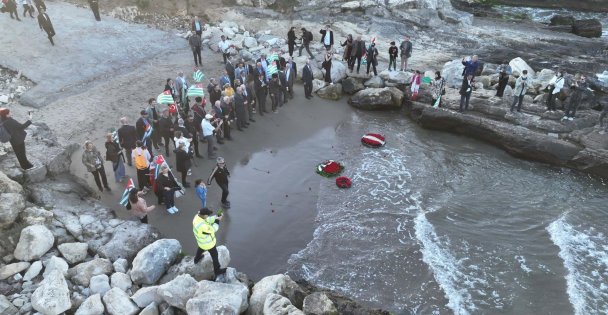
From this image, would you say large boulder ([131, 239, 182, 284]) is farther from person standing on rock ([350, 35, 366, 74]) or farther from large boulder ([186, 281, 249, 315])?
person standing on rock ([350, 35, 366, 74])

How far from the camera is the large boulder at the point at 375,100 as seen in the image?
735 inches

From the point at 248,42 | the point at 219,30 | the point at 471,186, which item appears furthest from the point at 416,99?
the point at 219,30

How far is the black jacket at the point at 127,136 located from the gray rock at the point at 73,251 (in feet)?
12.7

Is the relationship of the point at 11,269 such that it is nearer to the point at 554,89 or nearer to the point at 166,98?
the point at 166,98

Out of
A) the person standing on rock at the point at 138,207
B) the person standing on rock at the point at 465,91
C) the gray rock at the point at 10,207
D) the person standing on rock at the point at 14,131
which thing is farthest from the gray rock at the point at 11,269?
the person standing on rock at the point at 465,91

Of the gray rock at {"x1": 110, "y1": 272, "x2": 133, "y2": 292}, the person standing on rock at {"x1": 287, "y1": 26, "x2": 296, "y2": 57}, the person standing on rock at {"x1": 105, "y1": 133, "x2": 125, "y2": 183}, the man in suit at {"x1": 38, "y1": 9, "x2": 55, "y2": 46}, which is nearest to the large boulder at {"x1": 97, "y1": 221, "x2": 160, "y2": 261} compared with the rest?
the gray rock at {"x1": 110, "y1": 272, "x2": 133, "y2": 292}

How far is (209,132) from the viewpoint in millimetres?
14133

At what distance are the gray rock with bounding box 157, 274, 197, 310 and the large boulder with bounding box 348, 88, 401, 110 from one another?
38.8 feet

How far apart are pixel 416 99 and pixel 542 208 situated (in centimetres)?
721

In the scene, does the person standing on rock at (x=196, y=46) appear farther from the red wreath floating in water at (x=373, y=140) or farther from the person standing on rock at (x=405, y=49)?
the person standing on rock at (x=405, y=49)

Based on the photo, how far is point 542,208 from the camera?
13.2 metres

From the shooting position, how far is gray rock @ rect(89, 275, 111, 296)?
9.05 metres

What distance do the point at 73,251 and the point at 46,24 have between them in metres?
13.7

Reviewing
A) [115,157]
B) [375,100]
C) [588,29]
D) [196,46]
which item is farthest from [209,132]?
[588,29]
